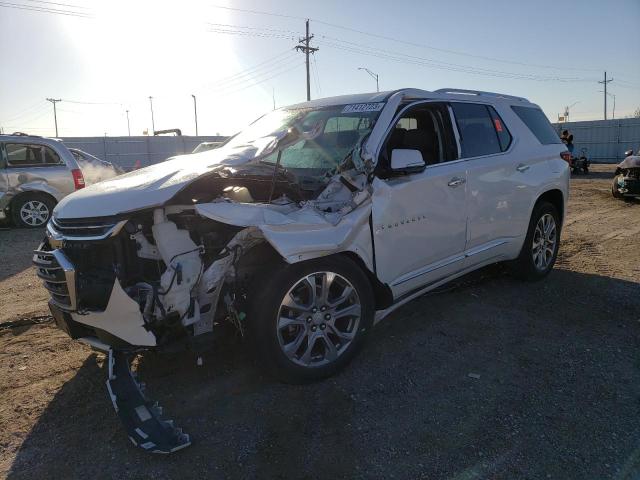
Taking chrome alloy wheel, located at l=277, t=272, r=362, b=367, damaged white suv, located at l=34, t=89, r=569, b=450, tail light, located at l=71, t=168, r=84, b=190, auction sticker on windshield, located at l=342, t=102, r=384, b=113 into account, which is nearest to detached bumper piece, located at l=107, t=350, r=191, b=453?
damaged white suv, located at l=34, t=89, r=569, b=450

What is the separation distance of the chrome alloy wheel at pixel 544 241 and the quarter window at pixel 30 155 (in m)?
9.11

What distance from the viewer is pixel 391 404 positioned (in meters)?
3.12

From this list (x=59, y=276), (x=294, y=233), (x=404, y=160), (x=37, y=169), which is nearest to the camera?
(x=59, y=276)

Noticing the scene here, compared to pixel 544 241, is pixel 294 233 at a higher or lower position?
higher

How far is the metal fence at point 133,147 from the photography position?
27.8m

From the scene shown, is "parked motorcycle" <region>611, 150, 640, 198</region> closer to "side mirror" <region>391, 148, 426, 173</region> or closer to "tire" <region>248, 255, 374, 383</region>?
"side mirror" <region>391, 148, 426, 173</region>

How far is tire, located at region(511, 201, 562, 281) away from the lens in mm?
5246

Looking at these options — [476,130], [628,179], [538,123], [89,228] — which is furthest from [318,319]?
[628,179]

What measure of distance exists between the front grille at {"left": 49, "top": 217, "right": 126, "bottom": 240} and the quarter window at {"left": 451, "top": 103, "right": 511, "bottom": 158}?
116 inches

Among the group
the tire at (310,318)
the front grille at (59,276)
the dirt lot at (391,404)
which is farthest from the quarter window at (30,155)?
the tire at (310,318)

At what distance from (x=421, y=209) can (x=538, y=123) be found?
266 cm

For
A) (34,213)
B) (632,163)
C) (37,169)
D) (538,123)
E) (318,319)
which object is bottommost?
(318,319)

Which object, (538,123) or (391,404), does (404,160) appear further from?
(538,123)

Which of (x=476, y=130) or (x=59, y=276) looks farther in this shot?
(x=476, y=130)
